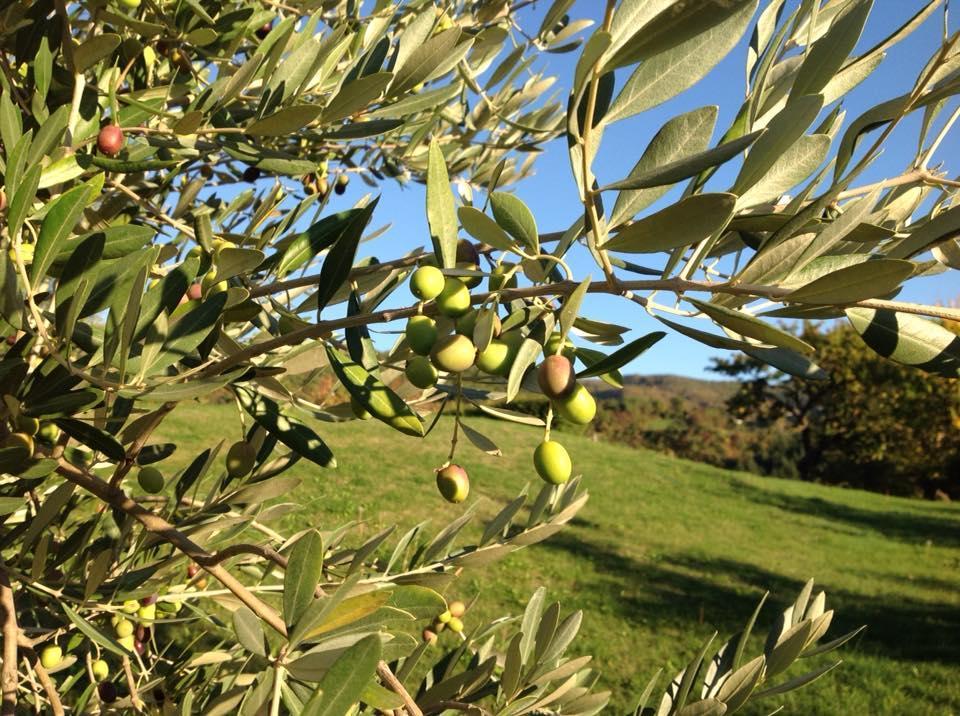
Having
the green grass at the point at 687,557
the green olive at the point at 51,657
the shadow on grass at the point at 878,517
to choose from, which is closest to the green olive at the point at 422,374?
the green olive at the point at 51,657

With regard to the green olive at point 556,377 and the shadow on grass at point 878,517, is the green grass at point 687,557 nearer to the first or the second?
the shadow on grass at point 878,517

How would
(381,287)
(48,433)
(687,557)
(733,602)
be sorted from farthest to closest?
1. (687,557)
2. (733,602)
3. (48,433)
4. (381,287)

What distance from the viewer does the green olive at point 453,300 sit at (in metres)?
0.72

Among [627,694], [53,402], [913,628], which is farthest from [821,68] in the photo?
[913,628]

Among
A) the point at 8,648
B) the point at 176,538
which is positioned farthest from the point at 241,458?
the point at 8,648

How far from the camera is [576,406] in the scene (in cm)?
68

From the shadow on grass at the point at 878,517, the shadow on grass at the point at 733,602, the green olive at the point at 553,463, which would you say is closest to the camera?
the green olive at the point at 553,463

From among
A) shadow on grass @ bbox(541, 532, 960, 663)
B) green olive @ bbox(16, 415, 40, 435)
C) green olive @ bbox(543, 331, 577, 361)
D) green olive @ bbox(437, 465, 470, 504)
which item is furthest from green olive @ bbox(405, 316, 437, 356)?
shadow on grass @ bbox(541, 532, 960, 663)

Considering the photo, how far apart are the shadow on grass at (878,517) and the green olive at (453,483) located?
12.9m

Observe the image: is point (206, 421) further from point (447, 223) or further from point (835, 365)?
point (835, 365)

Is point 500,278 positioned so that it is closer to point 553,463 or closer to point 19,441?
point 553,463

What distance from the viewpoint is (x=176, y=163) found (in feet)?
3.92

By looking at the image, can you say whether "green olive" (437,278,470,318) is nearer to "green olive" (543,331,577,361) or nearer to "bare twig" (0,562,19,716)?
"green olive" (543,331,577,361)

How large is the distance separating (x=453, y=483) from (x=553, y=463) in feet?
0.71
